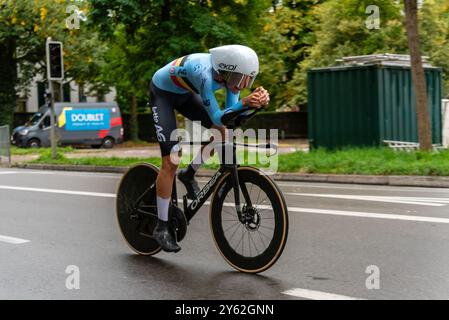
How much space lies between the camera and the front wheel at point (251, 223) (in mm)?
4875

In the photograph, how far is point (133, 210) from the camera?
6.03 m

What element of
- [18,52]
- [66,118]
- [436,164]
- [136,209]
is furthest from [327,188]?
[18,52]

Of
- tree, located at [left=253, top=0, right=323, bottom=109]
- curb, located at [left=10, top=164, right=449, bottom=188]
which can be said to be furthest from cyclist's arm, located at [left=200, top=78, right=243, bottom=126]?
tree, located at [left=253, top=0, right=323, bottom=109]

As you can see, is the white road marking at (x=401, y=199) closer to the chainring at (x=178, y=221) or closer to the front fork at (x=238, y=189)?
the chainring at (x=178, y=221)

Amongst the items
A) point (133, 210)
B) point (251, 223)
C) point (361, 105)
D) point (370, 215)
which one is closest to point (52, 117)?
point (361, 105)

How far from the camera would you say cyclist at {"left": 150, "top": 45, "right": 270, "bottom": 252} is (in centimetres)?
475

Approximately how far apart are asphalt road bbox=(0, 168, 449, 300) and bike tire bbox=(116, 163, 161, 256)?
13cm

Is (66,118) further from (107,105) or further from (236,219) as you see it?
(236,219)

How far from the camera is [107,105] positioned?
1362 inches

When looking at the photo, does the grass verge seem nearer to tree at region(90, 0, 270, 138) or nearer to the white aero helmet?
tree at region(90, 0, 270, 138)

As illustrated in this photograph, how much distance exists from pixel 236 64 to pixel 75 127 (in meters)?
29.7

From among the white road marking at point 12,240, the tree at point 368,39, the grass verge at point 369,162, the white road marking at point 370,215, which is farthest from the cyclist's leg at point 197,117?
the tree at point 368,39
